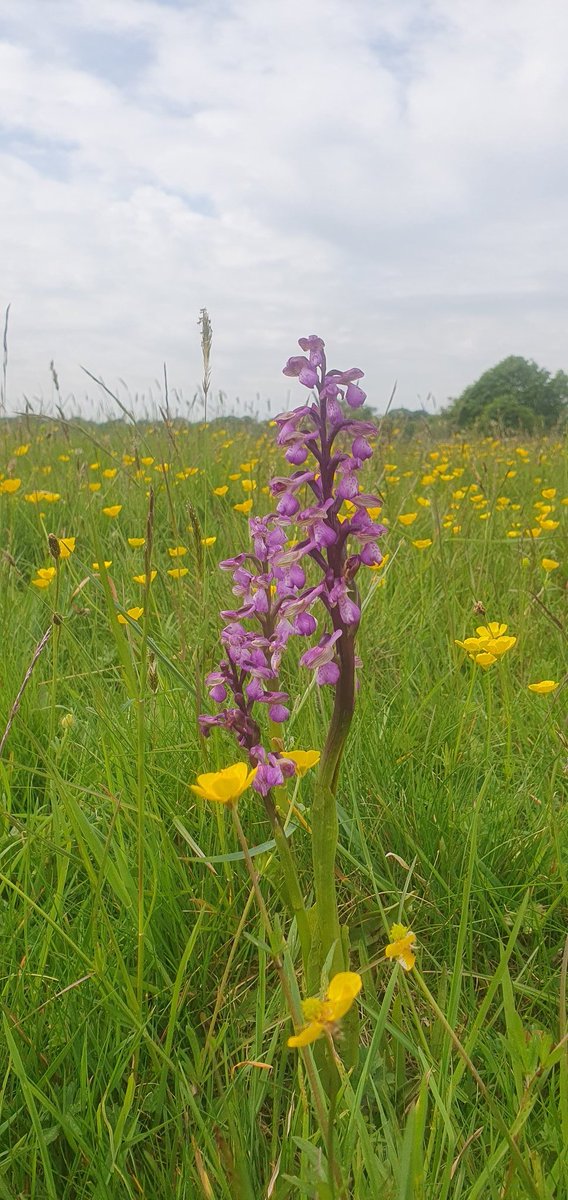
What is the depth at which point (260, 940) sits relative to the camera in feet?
3.92

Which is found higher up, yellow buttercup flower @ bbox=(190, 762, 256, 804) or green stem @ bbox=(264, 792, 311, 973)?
yellow buttercup flower @ bbox=(190, 762, 256, 804)

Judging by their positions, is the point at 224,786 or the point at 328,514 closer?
the point at 224,786

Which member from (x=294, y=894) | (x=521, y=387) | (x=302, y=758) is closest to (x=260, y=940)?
(x=294, y=894)

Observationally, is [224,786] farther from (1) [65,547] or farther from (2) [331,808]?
(1) [65,547]

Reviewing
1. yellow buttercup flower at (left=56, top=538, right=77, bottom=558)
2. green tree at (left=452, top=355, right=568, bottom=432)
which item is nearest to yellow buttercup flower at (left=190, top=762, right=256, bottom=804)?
yellow buttercup flower at (left=56, top=538, right=77, bottom=558)

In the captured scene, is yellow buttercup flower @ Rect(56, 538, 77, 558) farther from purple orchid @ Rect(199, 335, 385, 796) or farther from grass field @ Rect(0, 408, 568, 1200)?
purple orchid @ Rect(199, 335, 385, 796)

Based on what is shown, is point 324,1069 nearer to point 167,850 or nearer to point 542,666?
point 167,850

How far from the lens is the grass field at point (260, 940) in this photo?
2.99 ft

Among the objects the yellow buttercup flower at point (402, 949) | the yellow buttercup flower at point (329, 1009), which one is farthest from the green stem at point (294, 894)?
the yellow buttercup flower at point (329, 1009)

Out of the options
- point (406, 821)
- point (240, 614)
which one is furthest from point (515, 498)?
point (240, 614)

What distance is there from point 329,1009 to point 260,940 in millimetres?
638

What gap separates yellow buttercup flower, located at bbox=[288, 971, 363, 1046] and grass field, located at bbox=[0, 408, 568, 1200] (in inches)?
1.5

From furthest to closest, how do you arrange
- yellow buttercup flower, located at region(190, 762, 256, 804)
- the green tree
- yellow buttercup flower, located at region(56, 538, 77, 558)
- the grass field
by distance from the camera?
the green tree → yellow buttercup flower, located at region(56, 538, 77, 558) → the grass field → yellow buttercup flower, located at region(190, 762, 256, 804)

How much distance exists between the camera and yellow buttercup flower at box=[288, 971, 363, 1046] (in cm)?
58
